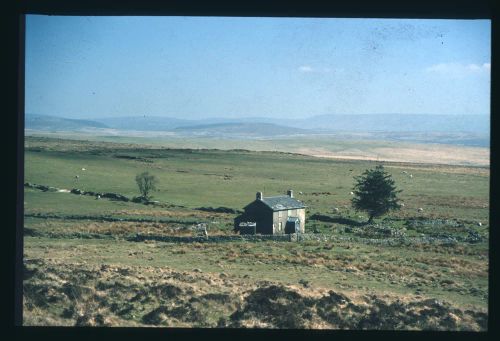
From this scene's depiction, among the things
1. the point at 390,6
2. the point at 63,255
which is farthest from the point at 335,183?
the point at 390,6

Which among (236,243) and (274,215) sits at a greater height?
(274,215)

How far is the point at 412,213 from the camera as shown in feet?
41.3

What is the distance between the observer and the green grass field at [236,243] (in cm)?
755

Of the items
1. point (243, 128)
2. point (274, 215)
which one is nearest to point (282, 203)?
point (274, 215)

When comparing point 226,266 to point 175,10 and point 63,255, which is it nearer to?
point 63,255

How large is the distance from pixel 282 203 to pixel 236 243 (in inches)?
55.7

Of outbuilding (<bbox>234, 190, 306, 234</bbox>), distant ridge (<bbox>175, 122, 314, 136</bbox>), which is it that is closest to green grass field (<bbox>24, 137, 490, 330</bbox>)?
outbuilding (<bbox>234, 190, 306, 234</bbox>)

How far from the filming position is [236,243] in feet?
34.5

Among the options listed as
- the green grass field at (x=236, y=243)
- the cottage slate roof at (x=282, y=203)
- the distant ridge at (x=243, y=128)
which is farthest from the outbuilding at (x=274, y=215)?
the distant ridge at (x=243, y=128)

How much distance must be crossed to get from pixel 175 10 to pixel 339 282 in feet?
19.4

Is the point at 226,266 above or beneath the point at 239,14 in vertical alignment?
beneath

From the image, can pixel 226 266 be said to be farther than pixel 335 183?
No

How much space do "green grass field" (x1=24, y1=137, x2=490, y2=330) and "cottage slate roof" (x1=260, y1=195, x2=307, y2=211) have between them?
349 mm

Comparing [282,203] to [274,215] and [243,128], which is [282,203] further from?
[243,128]
